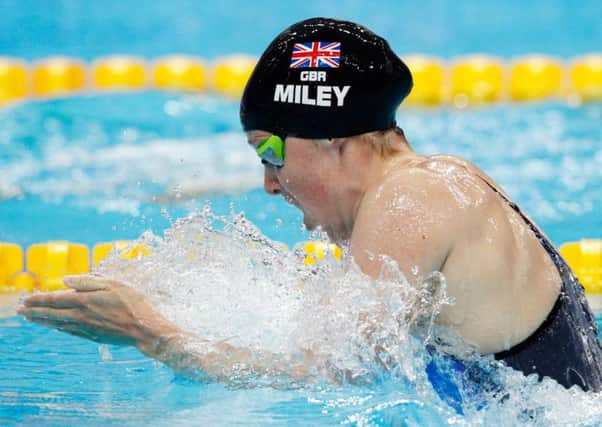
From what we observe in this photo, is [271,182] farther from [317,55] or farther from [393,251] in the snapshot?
[393,251]

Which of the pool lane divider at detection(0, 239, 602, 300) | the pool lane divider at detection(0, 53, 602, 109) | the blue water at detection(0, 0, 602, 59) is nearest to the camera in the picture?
the pool lane divider at detection(0, 239, 602, 300)

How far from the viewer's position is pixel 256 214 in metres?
5.77

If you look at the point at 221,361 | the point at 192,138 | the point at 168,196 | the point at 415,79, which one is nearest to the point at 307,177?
the point at 221,361

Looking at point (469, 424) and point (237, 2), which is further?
point (237, 2)

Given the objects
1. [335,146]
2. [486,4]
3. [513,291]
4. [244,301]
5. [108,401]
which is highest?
[486,4]

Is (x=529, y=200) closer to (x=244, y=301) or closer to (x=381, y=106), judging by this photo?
(x=244, y=301)

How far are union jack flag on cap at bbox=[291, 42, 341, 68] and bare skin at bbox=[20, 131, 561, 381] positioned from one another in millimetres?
177

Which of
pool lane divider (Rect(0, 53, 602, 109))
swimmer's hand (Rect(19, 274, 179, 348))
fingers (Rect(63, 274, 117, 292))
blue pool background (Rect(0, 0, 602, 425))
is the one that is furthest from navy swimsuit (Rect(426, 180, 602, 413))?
pool lane divider (Rect(0, 53, 602, 109))

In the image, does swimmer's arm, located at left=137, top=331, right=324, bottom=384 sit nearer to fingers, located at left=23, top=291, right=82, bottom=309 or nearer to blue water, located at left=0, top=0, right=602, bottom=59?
fingers, located at left=23, top=291, right=82, bottom=309

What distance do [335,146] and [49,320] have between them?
82 cm

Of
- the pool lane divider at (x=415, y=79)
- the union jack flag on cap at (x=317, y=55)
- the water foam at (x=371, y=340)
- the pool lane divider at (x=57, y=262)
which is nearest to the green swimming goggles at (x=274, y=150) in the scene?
the union jack flag on cap at (x=317, y=55)

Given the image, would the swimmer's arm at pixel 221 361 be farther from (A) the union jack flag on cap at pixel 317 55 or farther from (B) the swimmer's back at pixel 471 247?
(A) the union jack flag on cap at pixel 317 55

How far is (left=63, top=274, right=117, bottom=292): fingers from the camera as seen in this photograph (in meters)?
2.32

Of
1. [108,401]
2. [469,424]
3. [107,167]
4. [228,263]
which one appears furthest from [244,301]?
[107,167]
